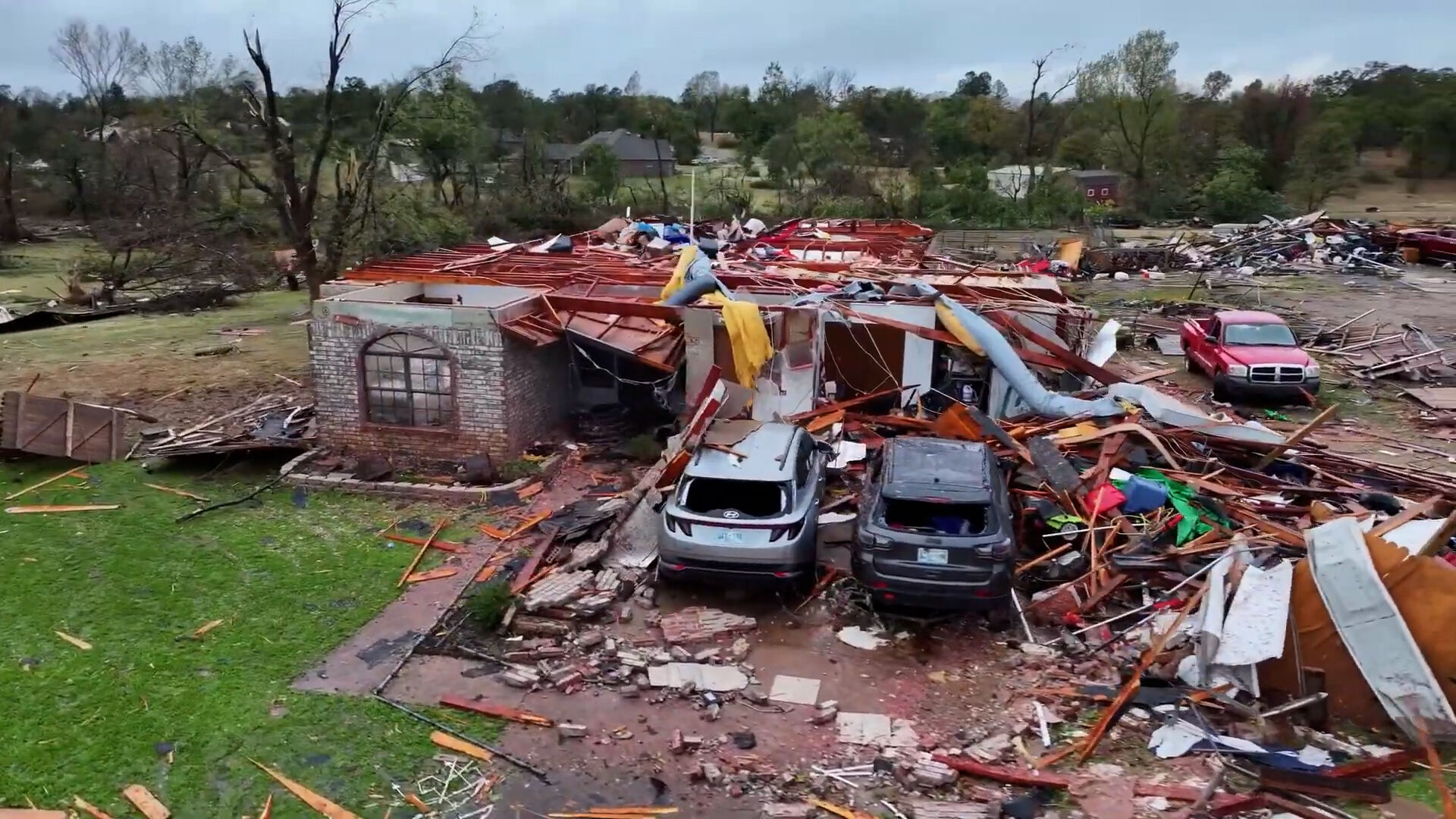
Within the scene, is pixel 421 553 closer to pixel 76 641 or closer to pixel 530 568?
pixel 530 568

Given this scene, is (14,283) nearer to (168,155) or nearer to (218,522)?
(168,155)

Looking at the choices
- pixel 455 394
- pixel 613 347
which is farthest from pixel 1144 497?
pixel 455 394

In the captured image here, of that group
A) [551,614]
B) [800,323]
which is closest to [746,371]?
[800,323]

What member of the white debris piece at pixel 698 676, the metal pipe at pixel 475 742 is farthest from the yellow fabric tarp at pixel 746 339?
the metal pipe at pixel 475 742

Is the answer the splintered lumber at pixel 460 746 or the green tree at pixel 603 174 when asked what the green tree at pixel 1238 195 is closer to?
the green tree at pixel 603 174

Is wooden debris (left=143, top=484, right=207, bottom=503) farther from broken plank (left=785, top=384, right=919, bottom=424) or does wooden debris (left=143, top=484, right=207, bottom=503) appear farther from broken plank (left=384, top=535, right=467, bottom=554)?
broken plank (left=785, top=384, right=919, bottom=424)
